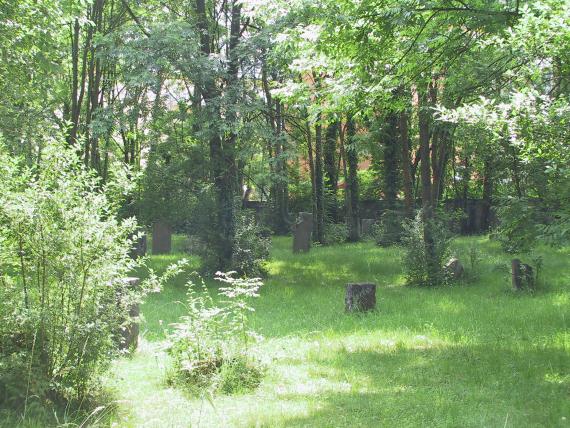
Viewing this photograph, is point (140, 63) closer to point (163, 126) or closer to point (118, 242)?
point (163, 126)

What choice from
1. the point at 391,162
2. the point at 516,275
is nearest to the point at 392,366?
the point at 516,275

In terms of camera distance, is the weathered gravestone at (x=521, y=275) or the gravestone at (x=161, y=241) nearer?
the weathered gravestone at (x=521, y=275)

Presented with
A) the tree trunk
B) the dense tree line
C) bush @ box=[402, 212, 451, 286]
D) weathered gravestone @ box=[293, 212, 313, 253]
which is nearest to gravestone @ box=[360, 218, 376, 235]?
the dense tree line

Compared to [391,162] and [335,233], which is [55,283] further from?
[335,233]

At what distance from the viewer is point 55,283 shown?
5.35 metres

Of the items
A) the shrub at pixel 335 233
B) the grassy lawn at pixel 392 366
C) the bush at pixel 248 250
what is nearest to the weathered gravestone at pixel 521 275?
the grassy lawn at pixel 392 366

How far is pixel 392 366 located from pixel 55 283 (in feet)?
12.9

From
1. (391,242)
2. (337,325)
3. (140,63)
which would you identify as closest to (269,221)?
(391,242)

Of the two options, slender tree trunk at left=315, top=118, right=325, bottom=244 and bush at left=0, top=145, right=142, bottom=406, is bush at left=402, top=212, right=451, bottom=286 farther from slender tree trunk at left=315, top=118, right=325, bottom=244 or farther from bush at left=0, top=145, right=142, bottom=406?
slender tree trunk at left=315, top=118, right=325, bottom=244

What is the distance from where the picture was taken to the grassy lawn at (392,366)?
529cm

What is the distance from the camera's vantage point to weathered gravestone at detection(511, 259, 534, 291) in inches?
483

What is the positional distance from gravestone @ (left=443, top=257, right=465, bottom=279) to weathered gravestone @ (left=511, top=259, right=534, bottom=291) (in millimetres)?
1770

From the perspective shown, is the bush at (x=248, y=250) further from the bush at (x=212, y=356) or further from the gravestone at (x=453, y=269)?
the bush at (x=212, y=356)

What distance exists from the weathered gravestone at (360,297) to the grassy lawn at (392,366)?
0.31 metres
